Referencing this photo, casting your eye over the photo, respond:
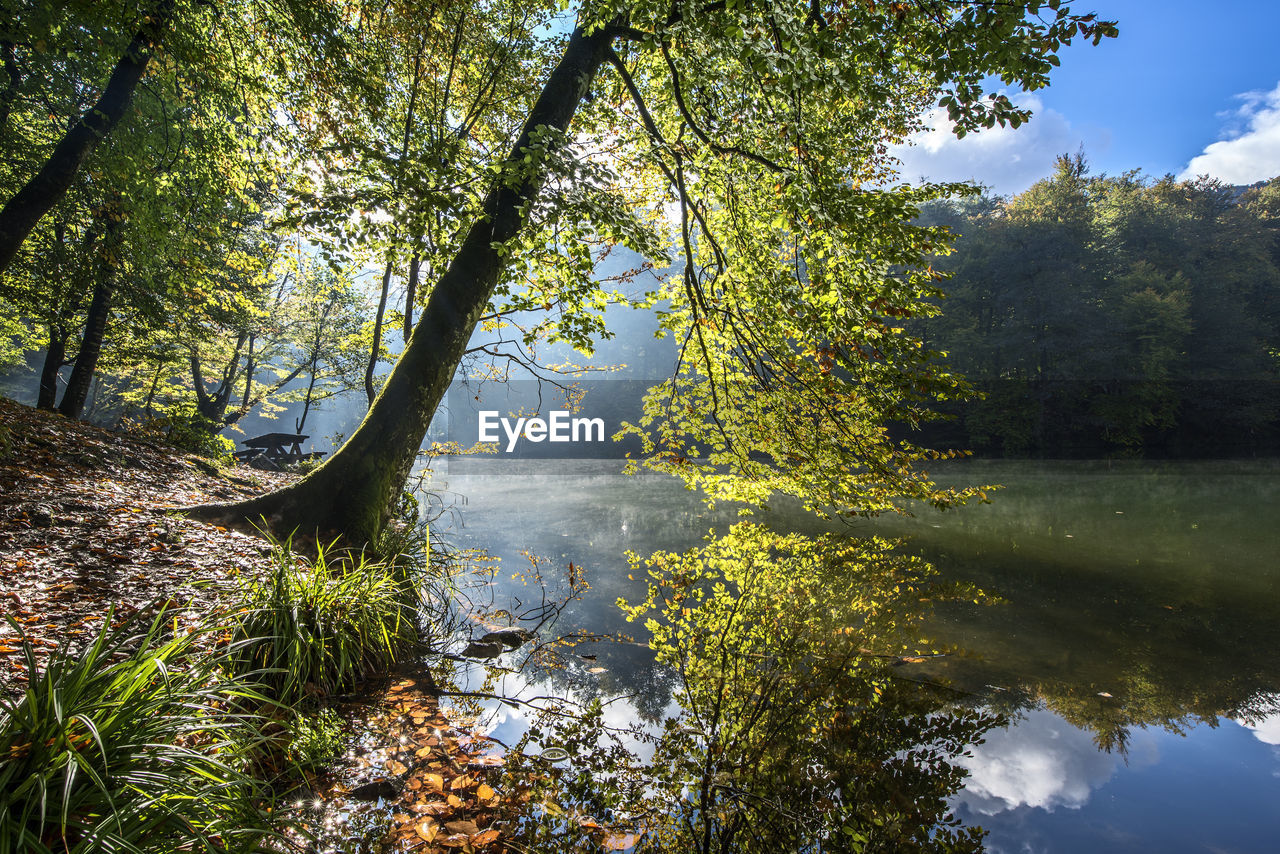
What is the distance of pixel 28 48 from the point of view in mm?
6570

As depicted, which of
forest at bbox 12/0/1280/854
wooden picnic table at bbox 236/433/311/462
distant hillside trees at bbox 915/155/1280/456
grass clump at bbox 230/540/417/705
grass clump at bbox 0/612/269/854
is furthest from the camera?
distant hillside trees at bbox 915/155/1280/456

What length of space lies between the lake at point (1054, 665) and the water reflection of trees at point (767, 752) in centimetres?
5

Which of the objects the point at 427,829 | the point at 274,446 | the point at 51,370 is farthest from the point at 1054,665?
the point at 274,446

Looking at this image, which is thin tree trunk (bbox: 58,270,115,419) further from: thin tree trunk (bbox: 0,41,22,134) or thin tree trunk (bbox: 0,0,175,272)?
thin tree trunk (bbox: 0,0,175,272)

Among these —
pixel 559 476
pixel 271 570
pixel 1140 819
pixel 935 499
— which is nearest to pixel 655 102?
pixel 935 499

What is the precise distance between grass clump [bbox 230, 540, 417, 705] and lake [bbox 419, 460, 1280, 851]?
2.18 ft

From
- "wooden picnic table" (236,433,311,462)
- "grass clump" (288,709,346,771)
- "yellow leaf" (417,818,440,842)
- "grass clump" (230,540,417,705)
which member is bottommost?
"yellow leaf" (417,818,440,842)

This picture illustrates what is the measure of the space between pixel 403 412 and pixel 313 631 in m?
2.20

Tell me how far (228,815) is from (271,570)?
168 centimetres

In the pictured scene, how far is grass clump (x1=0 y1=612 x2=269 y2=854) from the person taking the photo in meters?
1.30

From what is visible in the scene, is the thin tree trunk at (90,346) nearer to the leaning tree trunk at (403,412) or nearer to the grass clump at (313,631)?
the leaning tree trunk at (403,412)

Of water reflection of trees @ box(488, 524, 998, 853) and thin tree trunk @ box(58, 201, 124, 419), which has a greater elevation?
thin tree trunk @ box(58, 201, 124, 419)

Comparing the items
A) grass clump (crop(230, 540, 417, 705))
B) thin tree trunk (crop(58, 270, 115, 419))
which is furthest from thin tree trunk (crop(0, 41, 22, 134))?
grass clump (crop(230, 540, 417, 705))

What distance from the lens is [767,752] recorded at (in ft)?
8.91
